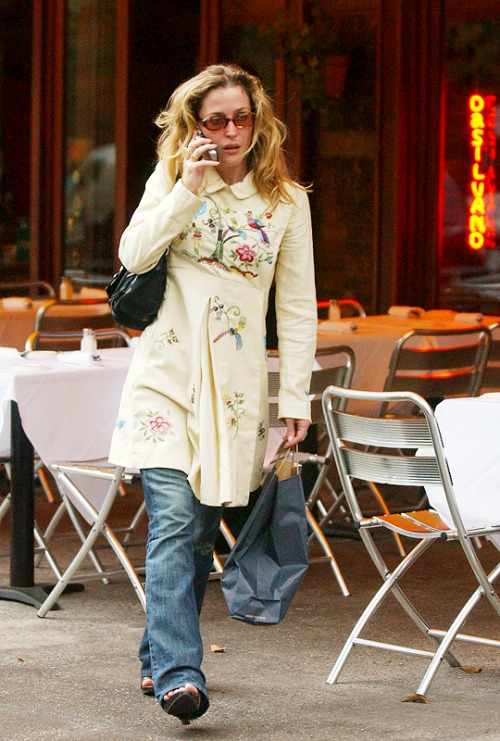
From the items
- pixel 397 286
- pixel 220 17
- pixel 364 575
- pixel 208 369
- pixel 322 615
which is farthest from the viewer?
pixel 220 17

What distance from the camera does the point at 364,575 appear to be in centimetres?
507

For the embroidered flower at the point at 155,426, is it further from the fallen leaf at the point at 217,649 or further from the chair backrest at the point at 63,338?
the chair backrest at the point at 63,338

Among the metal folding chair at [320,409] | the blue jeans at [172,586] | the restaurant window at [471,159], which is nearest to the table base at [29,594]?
the metal folding chair at [320,409]

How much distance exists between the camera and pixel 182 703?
10.1ft

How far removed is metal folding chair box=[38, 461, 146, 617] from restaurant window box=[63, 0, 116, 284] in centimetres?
603

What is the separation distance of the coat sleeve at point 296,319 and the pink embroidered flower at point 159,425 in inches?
13.5

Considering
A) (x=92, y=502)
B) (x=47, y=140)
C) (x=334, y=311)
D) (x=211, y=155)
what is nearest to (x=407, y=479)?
(x=211, y=155)

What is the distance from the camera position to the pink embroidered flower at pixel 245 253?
3291 mm

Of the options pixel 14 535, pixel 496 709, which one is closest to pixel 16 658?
pixel 14 535

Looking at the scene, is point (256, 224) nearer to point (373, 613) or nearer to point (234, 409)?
point (234, 409)

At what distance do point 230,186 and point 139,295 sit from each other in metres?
0.36

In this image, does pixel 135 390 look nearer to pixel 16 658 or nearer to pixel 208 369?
pixel 208 369

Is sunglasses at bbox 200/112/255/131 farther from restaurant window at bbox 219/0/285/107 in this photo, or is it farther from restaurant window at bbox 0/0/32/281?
restaurant window at bbox 0/0/32/281

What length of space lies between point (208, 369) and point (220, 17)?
25.2 feet
